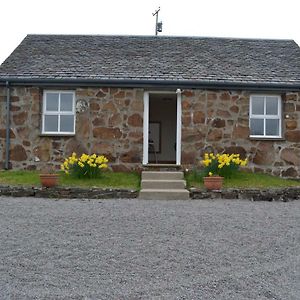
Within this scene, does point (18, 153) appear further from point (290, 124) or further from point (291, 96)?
point (291, 96)

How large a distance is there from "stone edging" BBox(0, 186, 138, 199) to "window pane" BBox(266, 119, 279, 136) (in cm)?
556

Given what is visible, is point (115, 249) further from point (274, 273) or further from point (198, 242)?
point (274, 273)

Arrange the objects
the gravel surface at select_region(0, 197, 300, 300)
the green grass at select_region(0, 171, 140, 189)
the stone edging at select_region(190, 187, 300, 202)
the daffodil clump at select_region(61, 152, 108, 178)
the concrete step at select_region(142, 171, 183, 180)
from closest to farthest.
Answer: the gravel surface at select_region(0, 197, 300, 300) → the stone edging at select_region(190, 187, 300, 202) → the green grass at select_region(0, 171, 140, 189) → the daffodil clump at select_region(61, 152, 108, 178) → the concrete step at select_region(142, 171, 183, 180)

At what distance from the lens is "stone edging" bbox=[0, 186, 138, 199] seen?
34.1 feet

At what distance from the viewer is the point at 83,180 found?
38.1 feet

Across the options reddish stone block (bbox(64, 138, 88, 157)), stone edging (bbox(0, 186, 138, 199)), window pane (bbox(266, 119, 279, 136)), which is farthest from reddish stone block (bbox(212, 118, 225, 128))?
stone edging (bbox(0, 186, 138, 199))

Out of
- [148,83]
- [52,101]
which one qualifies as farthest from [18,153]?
[148,83]

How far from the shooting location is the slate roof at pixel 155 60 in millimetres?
13594

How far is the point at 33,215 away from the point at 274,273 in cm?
462

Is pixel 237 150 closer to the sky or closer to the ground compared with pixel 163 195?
closer to the sky

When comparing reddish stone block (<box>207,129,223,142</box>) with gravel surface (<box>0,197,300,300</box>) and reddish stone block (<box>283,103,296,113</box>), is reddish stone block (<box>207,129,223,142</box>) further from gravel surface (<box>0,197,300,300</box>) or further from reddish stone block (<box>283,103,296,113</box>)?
gravel surface (<box>0,197,300,300</box>)

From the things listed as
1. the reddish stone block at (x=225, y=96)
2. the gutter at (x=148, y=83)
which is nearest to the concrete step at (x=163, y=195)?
the gutter at (x=148, y=83)

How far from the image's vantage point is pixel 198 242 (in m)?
5.88

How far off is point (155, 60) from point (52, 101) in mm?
3900
